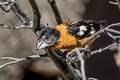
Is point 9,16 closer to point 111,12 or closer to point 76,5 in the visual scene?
point 76,5

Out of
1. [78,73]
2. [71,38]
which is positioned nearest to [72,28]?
[71,38]

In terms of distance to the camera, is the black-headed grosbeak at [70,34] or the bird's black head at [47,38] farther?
the black-headed grosbeak at [70,34]

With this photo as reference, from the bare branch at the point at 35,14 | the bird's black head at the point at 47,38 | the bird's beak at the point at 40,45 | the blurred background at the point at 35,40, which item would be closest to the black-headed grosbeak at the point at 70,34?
the bird's black head at the point at 47,38

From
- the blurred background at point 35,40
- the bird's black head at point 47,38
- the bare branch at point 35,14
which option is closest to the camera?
the bare branch at point 35,14

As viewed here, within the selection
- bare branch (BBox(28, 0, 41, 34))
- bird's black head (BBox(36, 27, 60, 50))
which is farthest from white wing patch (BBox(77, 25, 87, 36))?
bare branch (BBox(28, 0, 41, 34))

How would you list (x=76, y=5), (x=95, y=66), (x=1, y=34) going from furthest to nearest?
(x=95, y=66), (x=76, y=5), (x=1, y=34)

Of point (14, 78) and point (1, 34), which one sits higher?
point (1, 34)

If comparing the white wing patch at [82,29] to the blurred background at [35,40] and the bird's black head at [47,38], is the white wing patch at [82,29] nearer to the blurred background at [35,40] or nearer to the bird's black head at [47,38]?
the bird's black head at [47,38]

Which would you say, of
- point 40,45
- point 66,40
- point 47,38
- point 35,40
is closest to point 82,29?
point 66,40

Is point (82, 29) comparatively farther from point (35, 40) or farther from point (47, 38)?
point (35, 40)
